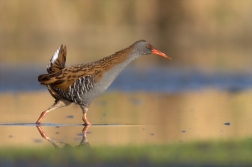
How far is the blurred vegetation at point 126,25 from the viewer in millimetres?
34219

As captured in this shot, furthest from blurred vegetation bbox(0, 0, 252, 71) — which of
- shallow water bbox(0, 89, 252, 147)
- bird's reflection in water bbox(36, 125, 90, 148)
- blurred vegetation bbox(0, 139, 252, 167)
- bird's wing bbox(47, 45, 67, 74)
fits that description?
blurred vegetation bbox(0, 139, 252, 167)

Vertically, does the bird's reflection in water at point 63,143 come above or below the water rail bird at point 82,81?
below

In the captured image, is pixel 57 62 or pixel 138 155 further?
pixel 57 62

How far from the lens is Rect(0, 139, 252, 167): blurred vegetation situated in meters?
7.73

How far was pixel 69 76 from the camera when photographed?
38.3ft

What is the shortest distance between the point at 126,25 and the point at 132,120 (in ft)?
84.4

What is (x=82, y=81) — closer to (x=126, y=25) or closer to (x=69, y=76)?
(x=69, y=76)

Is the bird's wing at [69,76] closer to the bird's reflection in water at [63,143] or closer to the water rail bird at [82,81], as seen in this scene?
the water rail bird at [82,81]

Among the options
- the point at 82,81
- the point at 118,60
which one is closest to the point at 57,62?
the point at 82,81

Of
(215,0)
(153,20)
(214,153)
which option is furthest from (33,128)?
(153,20)

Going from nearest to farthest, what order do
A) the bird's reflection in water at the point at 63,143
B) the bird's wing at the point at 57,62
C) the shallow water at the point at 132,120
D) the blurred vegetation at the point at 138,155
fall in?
the blurred vegetation at the point at 138,155
the bird's reflection in water at the point at 63,143
the shallow water at the point at 132,120
the bird's wing at the point at 57,62

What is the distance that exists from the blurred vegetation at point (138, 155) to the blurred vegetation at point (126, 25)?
74.3ft

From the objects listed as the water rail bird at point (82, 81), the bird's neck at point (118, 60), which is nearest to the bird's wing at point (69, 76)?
the water rail bird at point (82, 81)

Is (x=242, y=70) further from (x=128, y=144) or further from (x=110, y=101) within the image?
(x=128, y=144)
